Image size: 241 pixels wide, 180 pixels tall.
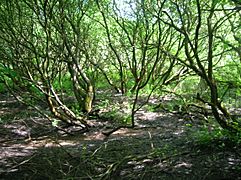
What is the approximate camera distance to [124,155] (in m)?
5.79

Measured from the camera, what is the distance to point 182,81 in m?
14.1

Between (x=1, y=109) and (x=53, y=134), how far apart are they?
376 centimetres

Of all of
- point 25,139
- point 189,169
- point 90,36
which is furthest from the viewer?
point 90,36

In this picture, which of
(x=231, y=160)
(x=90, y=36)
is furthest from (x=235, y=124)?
(x=90, y=36)

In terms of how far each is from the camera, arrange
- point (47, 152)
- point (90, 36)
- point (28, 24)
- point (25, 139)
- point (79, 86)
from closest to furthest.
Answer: point (47, 152) < point (25, 139) < point (28, 24) < point (79, 86) < point (90, 36)

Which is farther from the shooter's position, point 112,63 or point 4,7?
point 112,63

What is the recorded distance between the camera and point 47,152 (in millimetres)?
6391

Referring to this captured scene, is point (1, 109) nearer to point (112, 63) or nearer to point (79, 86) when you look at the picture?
point (79, 86)

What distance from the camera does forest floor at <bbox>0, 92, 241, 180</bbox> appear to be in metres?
4.90

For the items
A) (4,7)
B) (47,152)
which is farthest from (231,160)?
(4,7)

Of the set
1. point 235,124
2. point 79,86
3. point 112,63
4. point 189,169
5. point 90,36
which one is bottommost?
point 189,169

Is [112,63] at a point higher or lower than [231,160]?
higher

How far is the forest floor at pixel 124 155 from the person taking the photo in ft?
16.1

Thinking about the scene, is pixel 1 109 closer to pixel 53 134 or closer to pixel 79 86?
pixel 79 86
